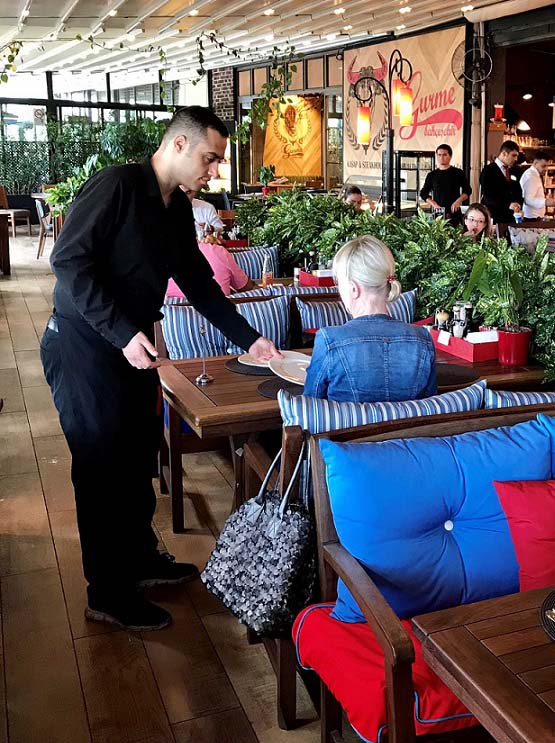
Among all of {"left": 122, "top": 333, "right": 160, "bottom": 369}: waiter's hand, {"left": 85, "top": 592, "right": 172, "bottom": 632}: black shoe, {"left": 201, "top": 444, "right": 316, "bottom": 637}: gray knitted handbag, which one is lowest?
{"left": 85, "top": 592, "right": 172, "bottom": 632}: black shoe

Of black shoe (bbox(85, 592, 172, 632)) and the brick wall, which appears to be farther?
the brick wall

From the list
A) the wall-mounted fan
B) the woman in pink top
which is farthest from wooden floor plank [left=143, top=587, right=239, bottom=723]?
the wall-mounted fan

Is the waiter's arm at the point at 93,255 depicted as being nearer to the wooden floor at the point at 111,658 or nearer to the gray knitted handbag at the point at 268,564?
the gray knitted handbag at the point at 268,564

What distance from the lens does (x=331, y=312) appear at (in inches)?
173

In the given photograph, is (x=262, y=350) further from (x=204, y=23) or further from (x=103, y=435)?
(x=204, y=23)

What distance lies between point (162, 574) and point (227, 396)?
2.46 feet

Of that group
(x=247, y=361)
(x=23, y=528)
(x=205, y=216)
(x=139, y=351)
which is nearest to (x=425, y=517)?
(x=139, y=351)

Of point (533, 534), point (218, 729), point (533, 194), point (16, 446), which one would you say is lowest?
point (218, 729)

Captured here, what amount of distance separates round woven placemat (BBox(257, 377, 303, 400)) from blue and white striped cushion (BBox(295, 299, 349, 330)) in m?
1.17

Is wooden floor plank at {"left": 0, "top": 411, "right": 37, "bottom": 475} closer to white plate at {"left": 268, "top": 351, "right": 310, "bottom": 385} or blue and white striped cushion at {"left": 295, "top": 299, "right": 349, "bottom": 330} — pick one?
blue and white striped cushion at {"left": 295, "top": 299, "right": 349, "bottom": 330}

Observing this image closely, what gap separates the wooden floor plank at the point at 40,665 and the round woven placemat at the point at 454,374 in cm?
163

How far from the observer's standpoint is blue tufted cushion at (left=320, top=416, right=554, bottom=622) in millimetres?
1982

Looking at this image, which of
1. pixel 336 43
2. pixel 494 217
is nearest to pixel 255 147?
pixel 336 43

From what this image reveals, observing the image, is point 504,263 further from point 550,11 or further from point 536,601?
point 550,11
